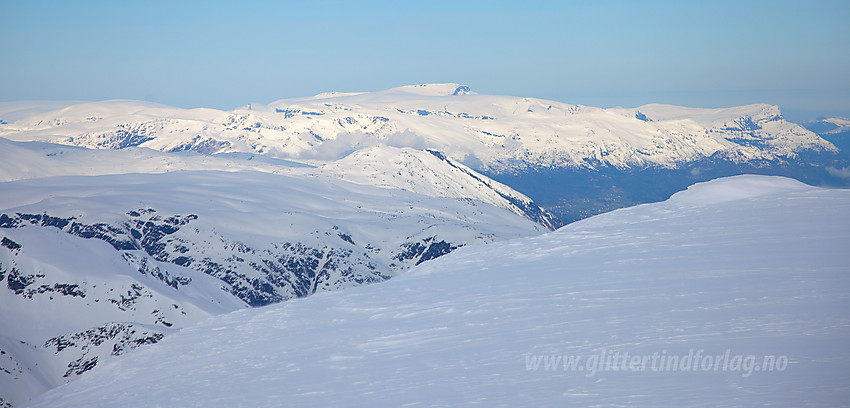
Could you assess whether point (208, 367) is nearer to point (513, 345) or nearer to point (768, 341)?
point (513, 345)

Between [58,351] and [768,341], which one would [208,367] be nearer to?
[768,341]

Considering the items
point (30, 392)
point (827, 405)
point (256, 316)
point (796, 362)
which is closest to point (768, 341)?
point (796, 362)

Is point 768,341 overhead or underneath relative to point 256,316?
overhead

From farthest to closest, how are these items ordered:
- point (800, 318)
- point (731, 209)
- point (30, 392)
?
point (30, 392) < point (731, 209) < point (800, 318)

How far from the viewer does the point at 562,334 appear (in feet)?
81.5

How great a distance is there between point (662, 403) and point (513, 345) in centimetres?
752

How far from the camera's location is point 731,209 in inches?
1747

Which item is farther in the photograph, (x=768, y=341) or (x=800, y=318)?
(x=800, y=318)

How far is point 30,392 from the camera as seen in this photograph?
164875mm

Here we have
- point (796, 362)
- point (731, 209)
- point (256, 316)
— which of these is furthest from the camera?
point (731, 209)

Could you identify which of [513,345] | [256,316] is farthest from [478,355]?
[256,316]

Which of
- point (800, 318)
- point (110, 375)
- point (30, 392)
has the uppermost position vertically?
point (800, 318)

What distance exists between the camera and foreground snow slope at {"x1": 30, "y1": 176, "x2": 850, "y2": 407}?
19953mm

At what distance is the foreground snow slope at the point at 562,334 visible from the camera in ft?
65.5
